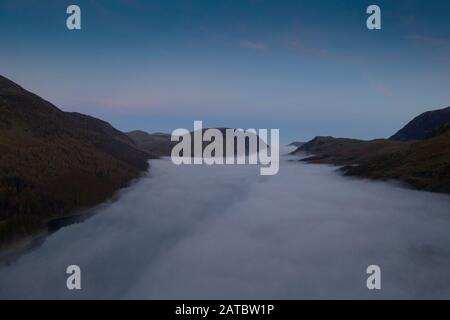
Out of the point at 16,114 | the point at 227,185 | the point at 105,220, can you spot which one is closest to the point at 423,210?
the point at 105,220

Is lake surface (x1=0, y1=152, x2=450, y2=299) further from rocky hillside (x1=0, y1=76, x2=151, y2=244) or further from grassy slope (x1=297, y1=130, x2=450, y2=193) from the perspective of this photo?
rocky hillside (x1=0, y1=76, x2=151, y2=244)

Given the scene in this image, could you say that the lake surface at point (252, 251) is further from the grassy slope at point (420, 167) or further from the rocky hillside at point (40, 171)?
the rocky hillside at point (40, 171)

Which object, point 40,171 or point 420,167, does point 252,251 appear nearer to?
point 40,171

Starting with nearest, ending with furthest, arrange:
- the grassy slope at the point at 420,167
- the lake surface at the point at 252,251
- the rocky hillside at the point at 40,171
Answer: the lake surface at the point at 252,251
the rocky hillside at the point at 40,171
the grassy slope at the point at 420,167

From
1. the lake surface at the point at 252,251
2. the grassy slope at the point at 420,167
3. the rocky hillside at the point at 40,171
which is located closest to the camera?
the lake surface at the point at 252,251

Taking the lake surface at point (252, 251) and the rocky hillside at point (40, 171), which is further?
the rocky hillside at point (40, 171)

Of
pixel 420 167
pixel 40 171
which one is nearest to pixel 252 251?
pixel 40 171

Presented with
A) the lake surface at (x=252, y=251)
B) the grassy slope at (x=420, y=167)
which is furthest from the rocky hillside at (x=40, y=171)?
the grassy slope at (x=420, y=167)

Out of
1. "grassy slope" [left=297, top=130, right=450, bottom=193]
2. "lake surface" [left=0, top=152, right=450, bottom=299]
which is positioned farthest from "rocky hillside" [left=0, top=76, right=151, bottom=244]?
"grassy slope" [left=297, top=130, right=450, bottom=193]
